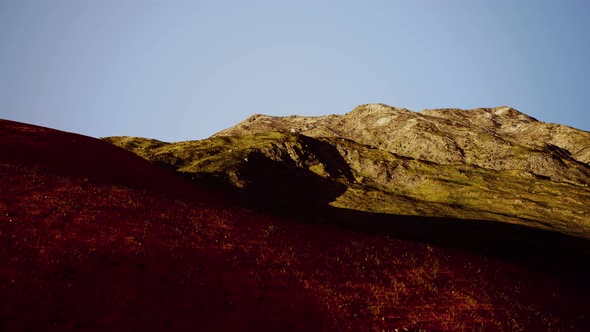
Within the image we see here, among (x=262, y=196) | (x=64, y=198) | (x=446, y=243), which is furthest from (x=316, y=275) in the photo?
(x=262, y=196)

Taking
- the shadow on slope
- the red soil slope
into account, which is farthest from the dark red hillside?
the shadow on slope

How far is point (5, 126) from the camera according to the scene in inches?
1825

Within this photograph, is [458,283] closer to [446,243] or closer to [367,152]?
[446,243]

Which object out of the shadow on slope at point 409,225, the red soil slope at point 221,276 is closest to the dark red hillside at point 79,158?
the red soil slope at point 221,276

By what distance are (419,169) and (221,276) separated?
98078 mm

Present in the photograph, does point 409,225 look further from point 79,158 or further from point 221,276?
point 221,276

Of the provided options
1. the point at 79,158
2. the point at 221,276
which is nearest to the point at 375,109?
the point at 79,158

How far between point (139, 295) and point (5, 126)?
4523cm

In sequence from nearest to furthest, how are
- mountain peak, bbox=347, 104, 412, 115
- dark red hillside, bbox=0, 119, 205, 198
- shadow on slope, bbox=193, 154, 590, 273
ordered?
dark red hillside, bbox=0, 119, 205, 198 < shadow on slope, bbox=193, 154, 590, 273 < mountain peak, bbox=347, 104, 412, 115

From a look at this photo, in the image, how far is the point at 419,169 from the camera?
106 meters

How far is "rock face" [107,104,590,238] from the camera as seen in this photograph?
81062 millimetres

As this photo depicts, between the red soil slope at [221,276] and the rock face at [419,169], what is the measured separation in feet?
183

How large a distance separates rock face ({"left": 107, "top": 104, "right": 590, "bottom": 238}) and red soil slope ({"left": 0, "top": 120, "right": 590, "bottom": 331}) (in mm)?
55685

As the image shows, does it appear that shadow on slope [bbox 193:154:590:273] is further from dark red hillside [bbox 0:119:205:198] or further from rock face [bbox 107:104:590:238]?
dark red hillside [bbox 0:119:205:198]
